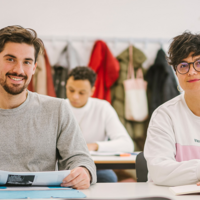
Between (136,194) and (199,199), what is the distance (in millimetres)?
218

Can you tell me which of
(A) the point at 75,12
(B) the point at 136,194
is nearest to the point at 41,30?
(A) the point at 75,12

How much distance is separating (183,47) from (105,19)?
2.49 meters

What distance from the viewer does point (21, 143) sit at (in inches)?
51.5

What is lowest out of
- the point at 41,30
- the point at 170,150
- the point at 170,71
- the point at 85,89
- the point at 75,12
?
the point at 170,150

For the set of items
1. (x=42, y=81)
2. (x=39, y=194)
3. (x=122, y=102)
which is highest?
(x=42, y=81)

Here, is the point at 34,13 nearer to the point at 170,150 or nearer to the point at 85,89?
the point at 85,89

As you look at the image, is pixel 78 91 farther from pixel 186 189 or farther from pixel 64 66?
pixel 186 189

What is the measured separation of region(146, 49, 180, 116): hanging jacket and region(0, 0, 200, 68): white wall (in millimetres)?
254

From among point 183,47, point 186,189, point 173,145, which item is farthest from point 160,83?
point 186,189

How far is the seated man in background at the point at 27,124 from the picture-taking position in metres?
1.30

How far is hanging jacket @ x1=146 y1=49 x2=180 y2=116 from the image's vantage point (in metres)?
3.45

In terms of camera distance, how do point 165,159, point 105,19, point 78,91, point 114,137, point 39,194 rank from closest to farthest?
point 39,194, point 165,159, point 114,137, point 78,91, point 105,19

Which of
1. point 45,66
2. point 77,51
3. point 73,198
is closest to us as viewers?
point 73,198

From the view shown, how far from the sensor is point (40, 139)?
1.34 metres
